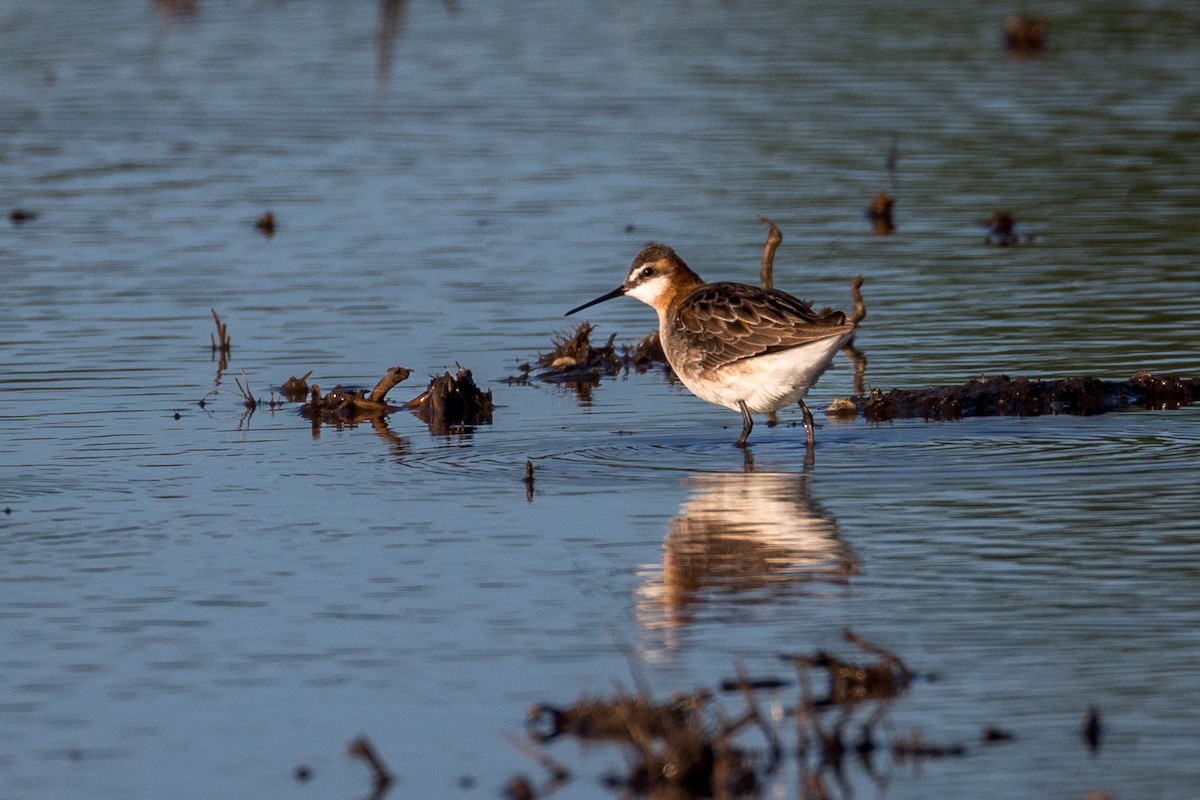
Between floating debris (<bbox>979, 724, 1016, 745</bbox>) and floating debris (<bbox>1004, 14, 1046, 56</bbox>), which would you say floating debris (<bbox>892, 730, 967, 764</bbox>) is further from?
floating debris (<bbox>1004, 14, 1046, 56</bbox>)

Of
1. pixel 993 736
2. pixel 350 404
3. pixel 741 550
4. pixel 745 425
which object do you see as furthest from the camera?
pixel 350 404

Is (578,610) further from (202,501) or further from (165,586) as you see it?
(202,501)

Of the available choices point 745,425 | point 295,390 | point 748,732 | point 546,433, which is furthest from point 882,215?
point 748,732

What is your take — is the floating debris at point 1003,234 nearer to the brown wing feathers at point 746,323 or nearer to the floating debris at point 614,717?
the brown wing feathers at point 746,323

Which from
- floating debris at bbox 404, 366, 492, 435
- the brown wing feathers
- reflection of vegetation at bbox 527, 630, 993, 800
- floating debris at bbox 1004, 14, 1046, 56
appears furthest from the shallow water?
floating debris at bbox 1004, 14, 1046, 56

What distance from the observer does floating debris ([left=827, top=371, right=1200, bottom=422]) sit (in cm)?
1248

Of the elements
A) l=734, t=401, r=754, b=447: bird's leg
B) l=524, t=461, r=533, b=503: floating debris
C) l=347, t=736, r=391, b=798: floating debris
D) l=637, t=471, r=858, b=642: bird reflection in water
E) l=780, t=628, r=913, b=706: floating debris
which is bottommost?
l=347, t=736, r=391, b=798: floating debris

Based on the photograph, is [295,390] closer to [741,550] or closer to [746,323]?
[746,323]

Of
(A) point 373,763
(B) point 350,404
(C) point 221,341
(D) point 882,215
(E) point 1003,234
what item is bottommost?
(A) point 373,763

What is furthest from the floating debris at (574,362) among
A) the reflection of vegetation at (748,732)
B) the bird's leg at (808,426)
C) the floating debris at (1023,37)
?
the floating debris at (1023,37)

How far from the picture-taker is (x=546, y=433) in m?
12.4

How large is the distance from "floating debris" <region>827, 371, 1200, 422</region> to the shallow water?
24 cm

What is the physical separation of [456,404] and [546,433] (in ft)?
2.36

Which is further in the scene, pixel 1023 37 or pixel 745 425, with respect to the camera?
pixel 1023 37
